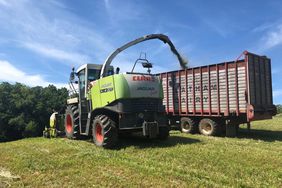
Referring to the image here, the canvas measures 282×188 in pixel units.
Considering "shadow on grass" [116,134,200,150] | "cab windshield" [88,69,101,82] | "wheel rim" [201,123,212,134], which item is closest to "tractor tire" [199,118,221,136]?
"wheel rim" [201,123,212,134]

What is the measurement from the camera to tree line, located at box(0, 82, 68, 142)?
4166cm

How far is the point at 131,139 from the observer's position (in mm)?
11750

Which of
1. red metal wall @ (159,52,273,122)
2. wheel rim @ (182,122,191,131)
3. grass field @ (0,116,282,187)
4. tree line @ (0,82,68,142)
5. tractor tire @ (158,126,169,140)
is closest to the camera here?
grass field @ (0,116,282,187)

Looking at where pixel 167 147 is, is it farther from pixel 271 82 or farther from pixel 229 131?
pixel 271 82

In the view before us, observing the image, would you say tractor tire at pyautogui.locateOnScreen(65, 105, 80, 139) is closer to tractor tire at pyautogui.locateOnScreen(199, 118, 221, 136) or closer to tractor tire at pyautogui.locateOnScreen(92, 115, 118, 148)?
tractor tire at pyautogui.locateOnScreen(92, 115, 118, 148)

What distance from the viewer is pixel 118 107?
980 cm

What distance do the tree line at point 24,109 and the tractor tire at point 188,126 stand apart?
3040cm

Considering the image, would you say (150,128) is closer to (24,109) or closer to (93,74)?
(93,74)

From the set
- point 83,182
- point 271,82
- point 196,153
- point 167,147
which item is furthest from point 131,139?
point 271,82

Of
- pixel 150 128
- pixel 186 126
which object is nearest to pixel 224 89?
pixel 186 126

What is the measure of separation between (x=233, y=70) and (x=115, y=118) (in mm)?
5860

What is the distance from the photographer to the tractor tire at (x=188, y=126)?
14875mm

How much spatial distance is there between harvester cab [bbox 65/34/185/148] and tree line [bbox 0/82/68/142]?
104 feet

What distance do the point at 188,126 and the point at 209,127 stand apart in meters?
1.42
